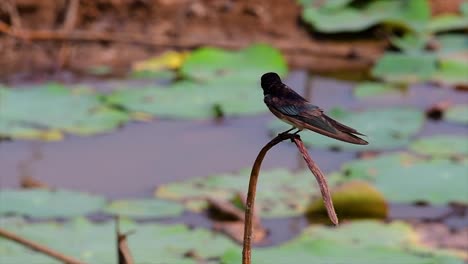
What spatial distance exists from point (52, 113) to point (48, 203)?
1.20m

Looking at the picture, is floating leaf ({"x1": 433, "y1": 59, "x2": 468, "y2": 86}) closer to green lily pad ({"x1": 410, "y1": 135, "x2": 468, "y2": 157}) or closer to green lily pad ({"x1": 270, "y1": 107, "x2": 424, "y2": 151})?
green lily pad ({"x1": 270, "y1": 107, "x2": 424, "y2": 151})

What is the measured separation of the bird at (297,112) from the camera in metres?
1.37

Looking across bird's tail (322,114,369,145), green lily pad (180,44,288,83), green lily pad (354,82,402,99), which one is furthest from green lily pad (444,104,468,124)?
bird's tail (322,114,369,145)

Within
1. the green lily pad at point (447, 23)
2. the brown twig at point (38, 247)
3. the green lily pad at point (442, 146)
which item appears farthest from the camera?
the green lily pad at point (447, 23)

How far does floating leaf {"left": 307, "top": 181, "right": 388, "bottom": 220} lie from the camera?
151 inches

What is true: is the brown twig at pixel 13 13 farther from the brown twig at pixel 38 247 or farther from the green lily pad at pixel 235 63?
the brown twig at pixel 38 247

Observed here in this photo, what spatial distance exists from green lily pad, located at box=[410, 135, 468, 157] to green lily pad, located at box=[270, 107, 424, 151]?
9 cm

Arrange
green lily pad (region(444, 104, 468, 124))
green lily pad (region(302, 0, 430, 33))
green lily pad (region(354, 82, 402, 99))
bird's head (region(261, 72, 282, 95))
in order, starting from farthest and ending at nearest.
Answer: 1. green lily pad (region(302, 0, 430, 33))
2. green lily pad (region(354, 82, 402, 99))
3. green lily pad (region(444, 104, 468, 124))
4. bird's head (region(261, 72, 282, 95))

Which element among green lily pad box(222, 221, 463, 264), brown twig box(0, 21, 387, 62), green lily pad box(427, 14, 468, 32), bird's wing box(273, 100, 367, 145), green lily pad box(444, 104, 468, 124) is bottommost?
bird's wing box(273, 100, 367, 145)

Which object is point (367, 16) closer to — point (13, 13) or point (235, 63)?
point (235, 63)

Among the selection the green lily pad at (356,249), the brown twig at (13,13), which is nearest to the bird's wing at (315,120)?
the green lily pad at (356,249)

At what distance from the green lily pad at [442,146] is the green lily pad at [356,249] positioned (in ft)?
2.95

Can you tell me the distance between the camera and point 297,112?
56.9 inches

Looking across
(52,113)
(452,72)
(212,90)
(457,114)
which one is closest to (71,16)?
(212,90)
